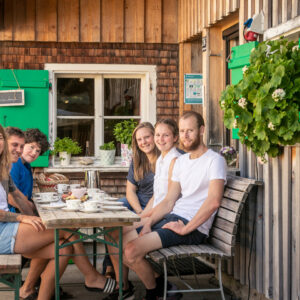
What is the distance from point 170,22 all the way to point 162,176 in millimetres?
3219

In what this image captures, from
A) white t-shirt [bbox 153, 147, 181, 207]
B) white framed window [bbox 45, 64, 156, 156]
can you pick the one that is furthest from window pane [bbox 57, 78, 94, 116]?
white t-shirt [bbox 153, 147, 181, 207]

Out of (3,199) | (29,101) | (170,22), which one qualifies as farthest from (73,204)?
(170,22)

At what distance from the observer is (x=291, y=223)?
154 inches

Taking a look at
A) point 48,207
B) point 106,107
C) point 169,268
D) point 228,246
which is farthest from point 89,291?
point 106,107

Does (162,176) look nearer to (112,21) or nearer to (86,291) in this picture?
(86,291)

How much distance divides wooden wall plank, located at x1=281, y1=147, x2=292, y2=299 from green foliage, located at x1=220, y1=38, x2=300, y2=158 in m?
0.11

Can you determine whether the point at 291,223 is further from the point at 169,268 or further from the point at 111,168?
the point at 111,168

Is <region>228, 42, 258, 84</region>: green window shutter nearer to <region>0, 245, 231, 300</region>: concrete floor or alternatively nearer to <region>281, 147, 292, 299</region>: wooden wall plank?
<region>281, 147, 292, 299</region>: wooden wall plank

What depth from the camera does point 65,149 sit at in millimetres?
7305

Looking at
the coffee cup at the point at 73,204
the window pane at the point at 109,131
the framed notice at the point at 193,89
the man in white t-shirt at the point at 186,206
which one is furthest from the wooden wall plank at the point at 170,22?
the coffee cup at the point at 73,204

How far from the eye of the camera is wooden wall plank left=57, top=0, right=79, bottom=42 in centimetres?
732

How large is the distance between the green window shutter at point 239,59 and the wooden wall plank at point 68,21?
3.12 meters

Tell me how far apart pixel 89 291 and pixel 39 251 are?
3.02ft

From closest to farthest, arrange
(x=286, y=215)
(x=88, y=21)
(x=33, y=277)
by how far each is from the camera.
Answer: (x=286, y=215)
(x=33, y=277)
(x=88, y=21)
